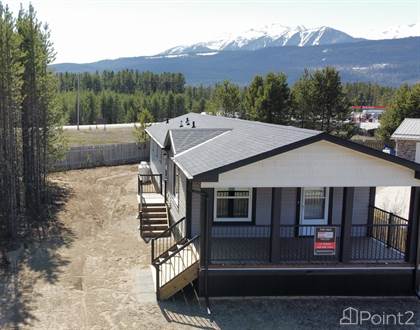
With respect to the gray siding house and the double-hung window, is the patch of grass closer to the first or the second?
the double-hung window

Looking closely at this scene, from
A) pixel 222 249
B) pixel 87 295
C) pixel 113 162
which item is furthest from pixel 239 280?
pixel 113 162

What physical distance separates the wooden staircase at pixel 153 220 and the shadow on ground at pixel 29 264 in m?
2.64

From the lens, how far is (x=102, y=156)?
3412 cm

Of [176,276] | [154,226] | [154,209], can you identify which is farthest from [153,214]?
[176,276]

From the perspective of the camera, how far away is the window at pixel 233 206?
13453mm

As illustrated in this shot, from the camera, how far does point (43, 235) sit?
16.9 metres

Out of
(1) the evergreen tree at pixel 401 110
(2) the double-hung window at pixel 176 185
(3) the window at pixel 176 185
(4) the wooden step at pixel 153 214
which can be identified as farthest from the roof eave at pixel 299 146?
(1) the evergreen tree at pixel 401 110

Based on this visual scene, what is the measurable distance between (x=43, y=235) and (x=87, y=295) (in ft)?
19.7

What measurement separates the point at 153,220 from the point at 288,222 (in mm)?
6153

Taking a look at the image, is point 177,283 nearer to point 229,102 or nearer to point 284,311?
point 284,311

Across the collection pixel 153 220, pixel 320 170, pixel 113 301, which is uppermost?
pixel 320 170

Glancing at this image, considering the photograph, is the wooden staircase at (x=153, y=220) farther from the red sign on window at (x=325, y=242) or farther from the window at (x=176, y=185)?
the red sign on window at (x=325, y=242)

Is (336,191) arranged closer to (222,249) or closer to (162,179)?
(222,249)

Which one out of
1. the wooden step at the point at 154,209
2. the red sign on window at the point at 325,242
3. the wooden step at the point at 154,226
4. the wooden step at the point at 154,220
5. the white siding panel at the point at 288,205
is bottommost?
the wooden step at the point at 154,226
